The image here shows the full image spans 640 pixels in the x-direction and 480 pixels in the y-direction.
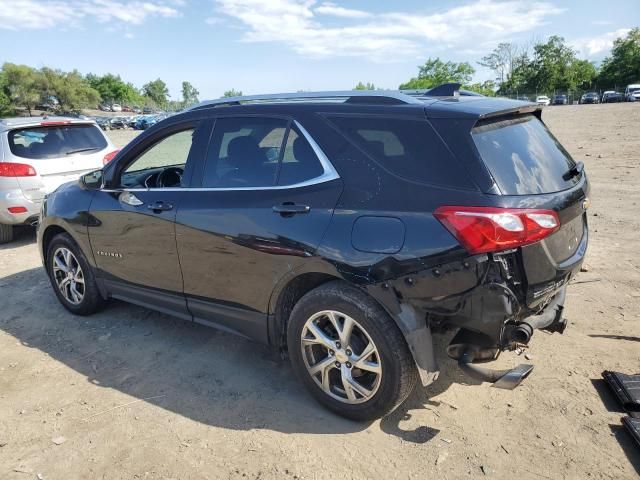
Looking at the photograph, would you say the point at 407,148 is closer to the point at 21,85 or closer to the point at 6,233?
the point at 6,233

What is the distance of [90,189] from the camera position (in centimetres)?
440

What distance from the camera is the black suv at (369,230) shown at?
100 inches

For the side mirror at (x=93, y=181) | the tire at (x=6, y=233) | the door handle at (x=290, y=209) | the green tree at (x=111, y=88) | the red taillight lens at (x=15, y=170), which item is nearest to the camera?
the door handle at (x=290, y=209)

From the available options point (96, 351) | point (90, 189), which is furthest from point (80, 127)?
point (96, 351)

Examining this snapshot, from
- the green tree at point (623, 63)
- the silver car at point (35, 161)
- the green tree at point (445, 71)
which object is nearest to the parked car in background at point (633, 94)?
the green tree at point (623, 63)

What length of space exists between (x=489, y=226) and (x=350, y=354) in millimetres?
1084

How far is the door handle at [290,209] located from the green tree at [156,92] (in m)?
138

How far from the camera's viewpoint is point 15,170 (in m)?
6.95

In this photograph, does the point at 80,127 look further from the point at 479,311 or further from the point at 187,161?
the point at 479,311

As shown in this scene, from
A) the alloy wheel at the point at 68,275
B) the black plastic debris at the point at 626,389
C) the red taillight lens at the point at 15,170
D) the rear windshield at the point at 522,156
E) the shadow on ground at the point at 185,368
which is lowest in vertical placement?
the shadow on ground at the point at 185,368

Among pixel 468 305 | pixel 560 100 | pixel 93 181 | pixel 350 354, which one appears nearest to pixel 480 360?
pixel 468 305

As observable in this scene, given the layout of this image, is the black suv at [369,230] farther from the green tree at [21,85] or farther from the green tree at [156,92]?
the green tree at [156,92]

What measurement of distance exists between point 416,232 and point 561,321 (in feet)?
4.17

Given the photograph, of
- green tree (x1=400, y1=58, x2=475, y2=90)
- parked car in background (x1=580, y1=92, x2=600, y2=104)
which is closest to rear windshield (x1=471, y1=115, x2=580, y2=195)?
green tree (x1=400, y1=58, x2=475, y2=90)
